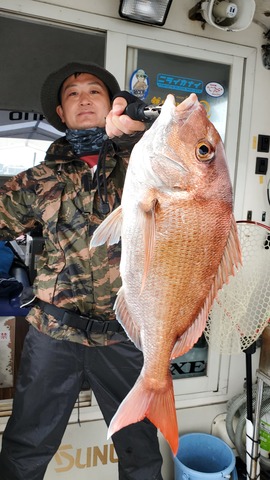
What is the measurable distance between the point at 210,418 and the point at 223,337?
1.28 meters

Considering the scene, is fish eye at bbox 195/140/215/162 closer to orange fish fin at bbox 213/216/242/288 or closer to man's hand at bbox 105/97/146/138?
orange fish fin at bbox 213/216/242/288

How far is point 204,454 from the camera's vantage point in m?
3.34

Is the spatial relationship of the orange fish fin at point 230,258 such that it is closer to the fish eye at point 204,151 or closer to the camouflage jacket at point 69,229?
the fish eye at point 204,151

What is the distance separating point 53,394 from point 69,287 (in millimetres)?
559

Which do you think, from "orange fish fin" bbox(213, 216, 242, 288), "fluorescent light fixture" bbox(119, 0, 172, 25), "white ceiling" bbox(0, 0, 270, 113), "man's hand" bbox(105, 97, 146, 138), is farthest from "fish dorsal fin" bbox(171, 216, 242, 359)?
"white ceiling" bbox(0, 0, 270, 113)

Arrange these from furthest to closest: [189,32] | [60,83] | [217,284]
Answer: [189,32], [60,83], [217,284]

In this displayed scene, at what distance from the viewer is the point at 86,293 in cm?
217

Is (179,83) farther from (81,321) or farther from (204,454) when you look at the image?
(204,454)

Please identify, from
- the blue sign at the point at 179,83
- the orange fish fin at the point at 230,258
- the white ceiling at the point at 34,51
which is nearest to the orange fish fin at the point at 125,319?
the orange fish fin at the point at 230,258

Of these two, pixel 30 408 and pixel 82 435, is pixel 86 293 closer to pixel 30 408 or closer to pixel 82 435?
pixel 30 408

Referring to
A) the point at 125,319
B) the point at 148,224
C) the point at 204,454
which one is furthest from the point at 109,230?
the point at 204,454

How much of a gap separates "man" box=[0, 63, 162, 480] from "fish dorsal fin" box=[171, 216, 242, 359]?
2.63 ft

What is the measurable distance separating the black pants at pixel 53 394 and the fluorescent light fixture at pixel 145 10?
2243mm

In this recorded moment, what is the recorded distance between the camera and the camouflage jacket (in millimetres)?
2145
